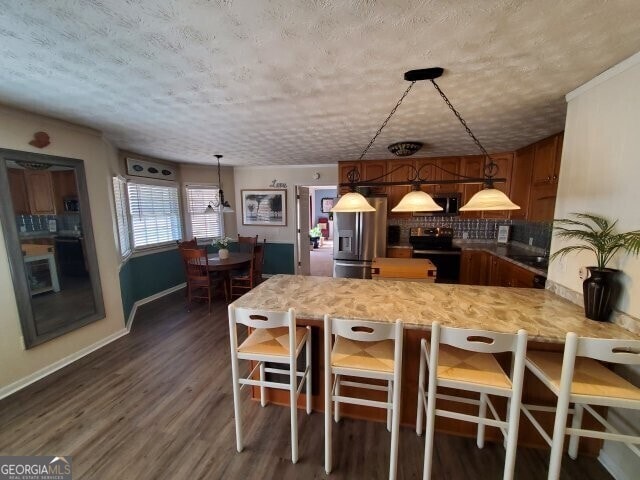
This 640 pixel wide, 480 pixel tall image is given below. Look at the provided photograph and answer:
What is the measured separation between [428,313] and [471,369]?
0.35 meters

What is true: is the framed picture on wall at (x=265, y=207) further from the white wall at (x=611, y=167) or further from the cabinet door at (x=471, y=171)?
the white wall at (x=611, y=167)

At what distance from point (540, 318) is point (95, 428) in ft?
10.1

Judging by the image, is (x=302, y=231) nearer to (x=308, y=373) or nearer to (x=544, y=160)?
(x=308, y=373)

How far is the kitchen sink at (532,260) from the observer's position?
9.20 ft

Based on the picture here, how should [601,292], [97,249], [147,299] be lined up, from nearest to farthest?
[601,292]
[97,249]
[147,299]

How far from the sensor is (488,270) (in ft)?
12.5

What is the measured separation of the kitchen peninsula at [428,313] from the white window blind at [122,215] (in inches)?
107

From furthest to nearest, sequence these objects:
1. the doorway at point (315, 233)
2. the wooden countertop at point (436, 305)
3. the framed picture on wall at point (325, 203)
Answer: the framed picture on wall at point (325, 203), the doorway at point (315, 233), the wooden countertop at point (436, 305)

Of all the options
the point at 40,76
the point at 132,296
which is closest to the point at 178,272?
the point at 132,296

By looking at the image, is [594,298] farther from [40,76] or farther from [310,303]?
[40,76]

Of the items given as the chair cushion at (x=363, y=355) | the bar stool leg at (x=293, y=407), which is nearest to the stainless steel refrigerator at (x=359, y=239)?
the chair cushion at (x=363, y=355)

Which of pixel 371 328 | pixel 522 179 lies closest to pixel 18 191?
pixel 371 328

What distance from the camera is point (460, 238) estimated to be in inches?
178

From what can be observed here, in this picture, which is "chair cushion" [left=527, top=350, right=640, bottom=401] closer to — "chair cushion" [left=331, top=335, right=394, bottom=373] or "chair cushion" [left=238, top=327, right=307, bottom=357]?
"chair cushion" [left=331, top=335, right=394, bottom=373]
